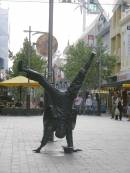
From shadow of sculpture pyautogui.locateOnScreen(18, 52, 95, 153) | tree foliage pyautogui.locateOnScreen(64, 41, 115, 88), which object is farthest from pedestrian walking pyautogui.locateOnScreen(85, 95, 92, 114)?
shadow of sculpture pyautogui.locateOnScreen(18, 52, 95, 153)

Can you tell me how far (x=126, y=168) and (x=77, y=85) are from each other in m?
3.98

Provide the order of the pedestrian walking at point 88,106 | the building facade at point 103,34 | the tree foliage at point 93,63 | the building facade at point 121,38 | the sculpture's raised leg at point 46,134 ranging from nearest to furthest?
the sculpture's raised leg at point 46,134 < the pedestrian walking at point 88,106 < the building facade at point 121,38 < the tree foliage at point 93,63 < the building facade at point 103,34

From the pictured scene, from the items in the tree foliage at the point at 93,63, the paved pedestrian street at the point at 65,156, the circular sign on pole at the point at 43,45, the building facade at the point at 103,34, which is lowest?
the paved pedestrian street at the point at 65,156

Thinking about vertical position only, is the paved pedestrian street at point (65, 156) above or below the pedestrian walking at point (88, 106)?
below

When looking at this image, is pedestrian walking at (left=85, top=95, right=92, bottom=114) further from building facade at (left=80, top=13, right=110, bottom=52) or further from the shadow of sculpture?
the shadow of sculpture

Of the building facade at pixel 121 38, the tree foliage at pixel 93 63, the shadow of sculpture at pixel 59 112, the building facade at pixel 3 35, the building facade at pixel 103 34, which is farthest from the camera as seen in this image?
the building facade at pixel 3 35

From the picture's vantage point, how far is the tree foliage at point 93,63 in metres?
64.4

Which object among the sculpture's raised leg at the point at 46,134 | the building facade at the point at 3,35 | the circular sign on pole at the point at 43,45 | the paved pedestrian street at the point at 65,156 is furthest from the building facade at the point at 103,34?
the sculpture's raised leg at the point at 46,134

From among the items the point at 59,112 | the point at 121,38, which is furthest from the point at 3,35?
the point at 59,112

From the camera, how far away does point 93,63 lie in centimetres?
6531

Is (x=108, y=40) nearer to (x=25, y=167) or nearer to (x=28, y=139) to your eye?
(x=28, y=139)

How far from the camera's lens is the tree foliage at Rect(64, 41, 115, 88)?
64438 millimetres

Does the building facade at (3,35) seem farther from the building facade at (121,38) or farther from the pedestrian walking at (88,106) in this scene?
the pedestrian walking at (88,106)

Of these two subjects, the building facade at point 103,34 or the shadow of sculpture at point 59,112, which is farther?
the building facade at point 103,34
